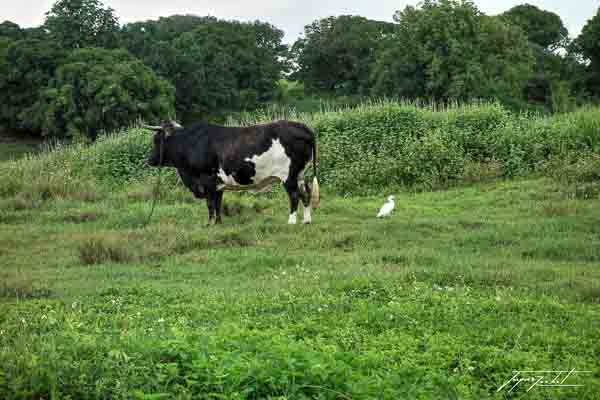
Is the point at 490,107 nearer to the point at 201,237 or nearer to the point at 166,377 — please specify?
the point at 201,237

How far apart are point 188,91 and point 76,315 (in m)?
48.5

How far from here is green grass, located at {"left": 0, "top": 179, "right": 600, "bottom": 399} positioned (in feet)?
16.4

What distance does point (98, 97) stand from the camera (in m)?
43.1

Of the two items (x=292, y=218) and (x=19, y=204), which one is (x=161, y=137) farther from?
(x=19, y=204)

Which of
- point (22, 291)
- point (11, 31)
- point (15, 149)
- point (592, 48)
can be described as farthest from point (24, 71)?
point (22, 291)

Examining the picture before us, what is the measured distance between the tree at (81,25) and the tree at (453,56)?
20593 mm

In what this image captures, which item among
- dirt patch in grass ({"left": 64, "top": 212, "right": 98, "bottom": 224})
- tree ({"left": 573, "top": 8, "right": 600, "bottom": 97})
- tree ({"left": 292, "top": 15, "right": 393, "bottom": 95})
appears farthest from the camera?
tree ({"left": 292, "top": 15, "right": 393, "bottom": 95})

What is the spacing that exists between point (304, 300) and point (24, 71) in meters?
45.8

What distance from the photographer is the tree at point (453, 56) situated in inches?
1634

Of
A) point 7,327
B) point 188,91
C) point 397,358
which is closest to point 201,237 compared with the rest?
point 7,327

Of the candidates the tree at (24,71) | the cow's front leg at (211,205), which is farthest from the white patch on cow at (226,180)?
the tree at (24,71)

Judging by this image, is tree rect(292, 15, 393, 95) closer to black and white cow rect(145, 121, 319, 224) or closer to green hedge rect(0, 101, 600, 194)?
green hedge rect(0, 101, 600, 194)

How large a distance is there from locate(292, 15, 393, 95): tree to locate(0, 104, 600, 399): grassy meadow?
4477 centimetres

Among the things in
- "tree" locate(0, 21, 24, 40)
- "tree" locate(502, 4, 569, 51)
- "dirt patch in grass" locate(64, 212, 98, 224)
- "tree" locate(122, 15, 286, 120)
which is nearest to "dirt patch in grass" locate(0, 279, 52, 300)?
"dirt patch in grass" locate(64, 212, 98, 224)
